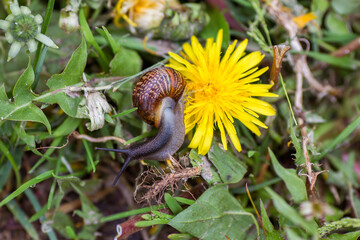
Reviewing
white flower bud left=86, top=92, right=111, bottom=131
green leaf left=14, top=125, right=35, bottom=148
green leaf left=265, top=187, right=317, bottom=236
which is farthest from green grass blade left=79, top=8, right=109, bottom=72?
green leaf left=265, top=187, right=317, bottom=236

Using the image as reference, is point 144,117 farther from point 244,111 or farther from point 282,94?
point 282,94

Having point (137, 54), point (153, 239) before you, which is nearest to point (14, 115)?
point (137, 54)

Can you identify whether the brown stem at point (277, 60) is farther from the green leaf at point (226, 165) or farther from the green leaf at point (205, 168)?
the green leaf at point (205, 168)

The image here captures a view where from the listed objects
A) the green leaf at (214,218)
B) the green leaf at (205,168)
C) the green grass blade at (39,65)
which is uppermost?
the green grass blade at (39,65)

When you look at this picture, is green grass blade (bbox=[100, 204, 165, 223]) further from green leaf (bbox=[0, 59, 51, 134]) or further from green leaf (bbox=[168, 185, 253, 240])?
green leaf (bbox=[0, 59, 51, 134])

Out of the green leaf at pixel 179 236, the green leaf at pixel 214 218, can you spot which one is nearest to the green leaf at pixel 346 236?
the green leaf at pixel 214 218

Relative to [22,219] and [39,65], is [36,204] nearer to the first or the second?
[22,219]
